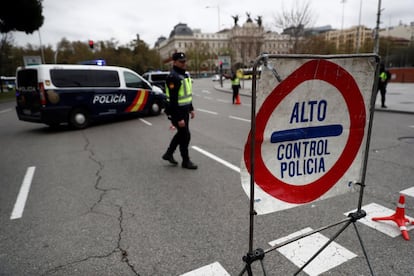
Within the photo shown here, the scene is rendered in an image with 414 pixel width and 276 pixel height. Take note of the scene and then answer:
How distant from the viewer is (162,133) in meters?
8.71

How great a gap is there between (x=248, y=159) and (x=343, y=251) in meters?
1.73

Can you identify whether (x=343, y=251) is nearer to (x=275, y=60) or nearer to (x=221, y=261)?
(x=221, y=261)

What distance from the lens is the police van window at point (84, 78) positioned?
8.85 meters

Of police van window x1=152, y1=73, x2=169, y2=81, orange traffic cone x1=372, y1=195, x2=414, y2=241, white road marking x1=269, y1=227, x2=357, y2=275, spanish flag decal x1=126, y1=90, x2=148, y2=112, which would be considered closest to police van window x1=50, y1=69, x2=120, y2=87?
spanish flag decal x1=126, y1=90, x2=148, y2=112

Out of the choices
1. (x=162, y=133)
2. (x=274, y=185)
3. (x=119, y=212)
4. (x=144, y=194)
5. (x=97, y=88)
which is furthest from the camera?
(x=97, y=88)

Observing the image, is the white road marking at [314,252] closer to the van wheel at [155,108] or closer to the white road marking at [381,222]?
the white road marking at [381,222]

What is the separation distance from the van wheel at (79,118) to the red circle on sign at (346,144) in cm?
923

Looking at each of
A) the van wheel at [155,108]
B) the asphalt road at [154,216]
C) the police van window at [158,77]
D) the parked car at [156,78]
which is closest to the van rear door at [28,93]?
the asphalt road at [154,216]

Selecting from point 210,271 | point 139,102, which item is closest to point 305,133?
point 210,271

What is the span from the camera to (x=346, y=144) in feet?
6.22

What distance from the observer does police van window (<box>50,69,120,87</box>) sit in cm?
885

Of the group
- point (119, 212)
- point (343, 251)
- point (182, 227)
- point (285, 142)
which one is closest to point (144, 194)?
point (119, 212)

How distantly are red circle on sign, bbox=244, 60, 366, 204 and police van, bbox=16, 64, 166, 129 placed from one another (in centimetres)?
887

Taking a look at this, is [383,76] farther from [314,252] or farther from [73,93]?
[73,93]
